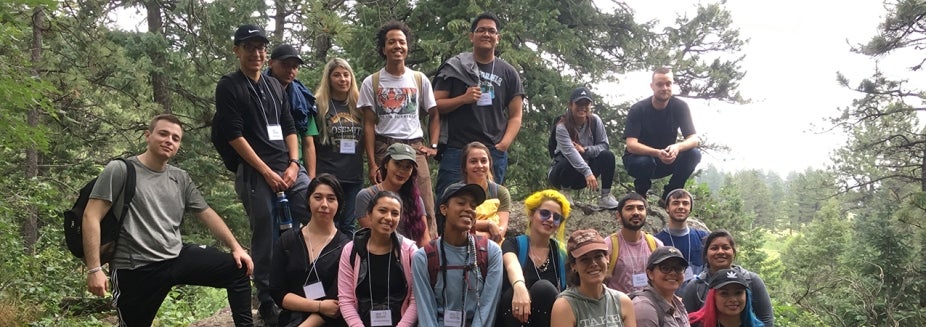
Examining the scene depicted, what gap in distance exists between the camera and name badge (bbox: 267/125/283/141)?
16.3 ft

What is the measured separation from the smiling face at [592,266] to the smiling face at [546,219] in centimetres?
69

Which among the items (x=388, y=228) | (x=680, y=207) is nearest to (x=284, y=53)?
(x=388, y=228)

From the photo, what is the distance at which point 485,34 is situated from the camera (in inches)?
233

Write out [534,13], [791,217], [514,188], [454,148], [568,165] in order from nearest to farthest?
[454,148], [568,165], [534,13], [514,188], [791,217]

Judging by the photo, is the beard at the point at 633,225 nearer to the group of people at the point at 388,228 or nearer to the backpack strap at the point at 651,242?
the group of people at the point at 388,228

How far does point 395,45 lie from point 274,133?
142cm

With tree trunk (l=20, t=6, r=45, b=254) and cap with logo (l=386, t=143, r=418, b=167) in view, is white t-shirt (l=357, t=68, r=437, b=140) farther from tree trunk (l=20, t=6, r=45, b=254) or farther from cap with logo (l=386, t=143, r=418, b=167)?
tree trunk (l=20, t=6, r=45, b=254)

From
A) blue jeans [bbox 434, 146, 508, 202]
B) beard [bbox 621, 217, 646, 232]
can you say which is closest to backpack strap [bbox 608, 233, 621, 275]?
beard [bbox 621, 217, 646, 232]

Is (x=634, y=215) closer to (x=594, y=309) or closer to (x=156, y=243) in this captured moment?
(x=594, y=309)

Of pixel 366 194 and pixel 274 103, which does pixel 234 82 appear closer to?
pixel 274 103

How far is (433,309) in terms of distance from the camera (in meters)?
4.07

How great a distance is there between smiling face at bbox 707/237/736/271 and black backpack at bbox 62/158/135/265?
4.62m

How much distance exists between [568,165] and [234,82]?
3915mm

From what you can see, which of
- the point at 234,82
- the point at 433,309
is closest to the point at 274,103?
the point at 234,82
